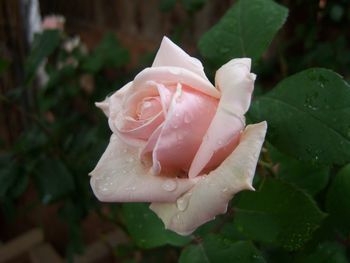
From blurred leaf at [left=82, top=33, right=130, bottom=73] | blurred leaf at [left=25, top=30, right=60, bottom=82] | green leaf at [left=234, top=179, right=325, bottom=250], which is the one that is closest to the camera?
green leaf at [left=234, top=179, right=325, bottom=250]

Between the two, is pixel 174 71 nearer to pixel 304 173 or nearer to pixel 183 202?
pixel 183 202

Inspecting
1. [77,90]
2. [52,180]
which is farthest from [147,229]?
[77,90]

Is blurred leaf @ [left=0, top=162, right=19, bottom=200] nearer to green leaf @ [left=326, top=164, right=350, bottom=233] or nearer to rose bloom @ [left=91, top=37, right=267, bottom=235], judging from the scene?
rose bloom @ [left=91, top=37, right=267, bottom=235]

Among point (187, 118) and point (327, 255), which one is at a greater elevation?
point (187, 118)

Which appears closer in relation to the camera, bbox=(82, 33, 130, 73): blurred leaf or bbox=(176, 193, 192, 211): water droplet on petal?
bbox=(176, 193, 192, 211): water droplet on petal

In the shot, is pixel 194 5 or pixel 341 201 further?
pixel 194 5

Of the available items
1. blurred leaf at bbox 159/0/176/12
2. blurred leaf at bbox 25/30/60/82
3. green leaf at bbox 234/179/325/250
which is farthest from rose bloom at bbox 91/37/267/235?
blurred leaf at bbox 159/0/176/12

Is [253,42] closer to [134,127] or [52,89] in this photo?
[134,127]
